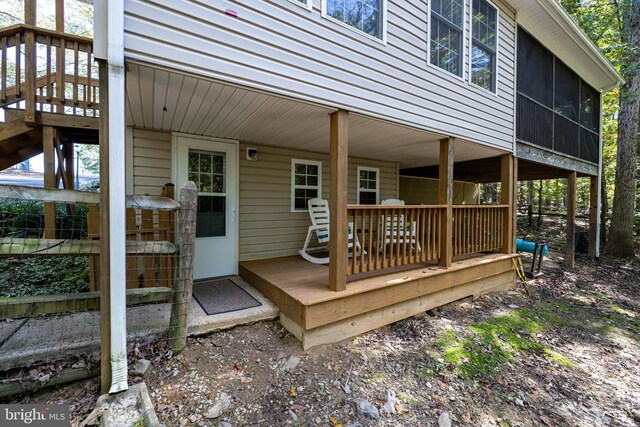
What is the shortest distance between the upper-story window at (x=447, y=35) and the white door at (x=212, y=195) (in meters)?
3.30

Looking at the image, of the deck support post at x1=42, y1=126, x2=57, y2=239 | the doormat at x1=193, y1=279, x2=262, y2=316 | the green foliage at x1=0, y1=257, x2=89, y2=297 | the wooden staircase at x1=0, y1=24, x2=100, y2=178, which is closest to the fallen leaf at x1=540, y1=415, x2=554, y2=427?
the doormat at x1=193, y1=279, x2=262, y2=316

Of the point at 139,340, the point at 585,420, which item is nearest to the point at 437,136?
the point at 585,420

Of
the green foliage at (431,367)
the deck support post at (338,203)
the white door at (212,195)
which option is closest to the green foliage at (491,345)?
the green foliage at (431,367)

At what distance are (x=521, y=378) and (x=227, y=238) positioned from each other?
13.2 feet

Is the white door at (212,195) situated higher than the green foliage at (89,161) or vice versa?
the green foliage at (89,161)

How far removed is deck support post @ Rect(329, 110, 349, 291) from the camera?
2941mm

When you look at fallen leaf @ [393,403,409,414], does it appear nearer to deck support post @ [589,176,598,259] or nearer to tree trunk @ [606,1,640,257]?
deck support post @ [589,176,598,259]

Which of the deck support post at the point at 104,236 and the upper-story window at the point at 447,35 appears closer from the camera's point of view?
the deck support post at the point at 104,236

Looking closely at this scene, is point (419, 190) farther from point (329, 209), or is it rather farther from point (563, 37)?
point (329, 209)

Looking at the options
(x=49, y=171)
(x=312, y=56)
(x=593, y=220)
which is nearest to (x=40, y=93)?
(x=49, y=171)

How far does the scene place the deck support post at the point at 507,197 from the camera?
16.9 feet

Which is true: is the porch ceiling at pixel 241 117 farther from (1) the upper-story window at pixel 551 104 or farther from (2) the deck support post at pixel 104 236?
(1) the upper-story window at pixel 551 104

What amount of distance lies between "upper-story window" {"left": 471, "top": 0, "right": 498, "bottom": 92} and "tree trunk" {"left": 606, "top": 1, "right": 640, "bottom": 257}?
5865mm

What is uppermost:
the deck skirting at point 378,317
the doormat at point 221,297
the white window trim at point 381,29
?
the white window trim at point 381,29
